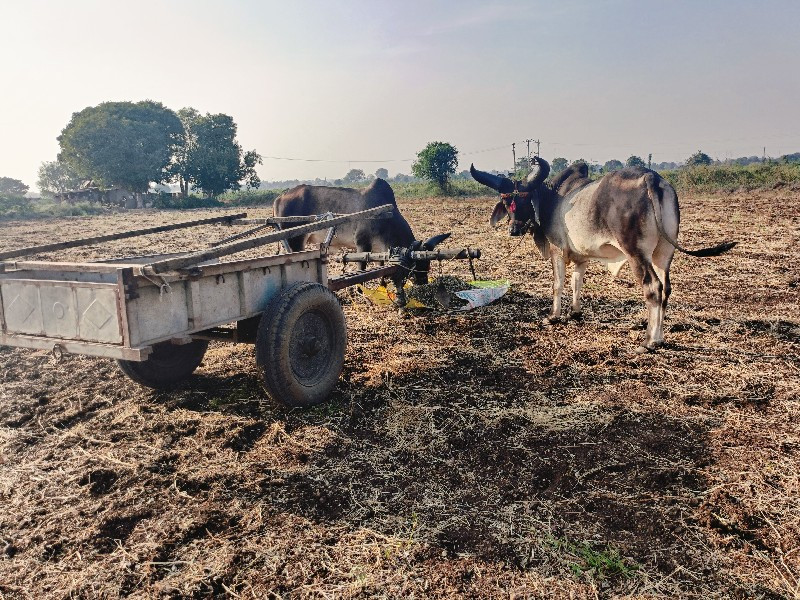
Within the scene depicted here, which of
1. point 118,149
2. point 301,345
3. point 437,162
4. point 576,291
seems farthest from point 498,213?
point 118,149

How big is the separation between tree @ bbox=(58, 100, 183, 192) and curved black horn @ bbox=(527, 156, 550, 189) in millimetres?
51441

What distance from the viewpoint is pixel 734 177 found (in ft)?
A: 92.9

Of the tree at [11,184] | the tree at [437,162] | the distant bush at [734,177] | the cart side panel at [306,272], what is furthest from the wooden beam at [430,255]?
the tree at [11,184]

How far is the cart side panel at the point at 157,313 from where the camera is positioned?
3488 mm

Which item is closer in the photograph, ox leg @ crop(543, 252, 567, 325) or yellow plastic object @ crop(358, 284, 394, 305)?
ox leg @ crop(543, 252, 567, 325)

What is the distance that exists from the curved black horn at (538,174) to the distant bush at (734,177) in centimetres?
2219

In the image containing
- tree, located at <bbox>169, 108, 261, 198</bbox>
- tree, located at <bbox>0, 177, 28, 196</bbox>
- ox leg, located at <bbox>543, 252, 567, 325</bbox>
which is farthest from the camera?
tree, located at <bbox>0, 177, 28, 196</bbox>

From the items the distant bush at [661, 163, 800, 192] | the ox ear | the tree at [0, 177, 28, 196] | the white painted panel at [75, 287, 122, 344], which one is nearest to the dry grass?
the white painted panel at [75, 287, 122, 344]

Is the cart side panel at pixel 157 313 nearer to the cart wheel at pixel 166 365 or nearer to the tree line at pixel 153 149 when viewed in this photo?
the cart wheel at pixel 166 365

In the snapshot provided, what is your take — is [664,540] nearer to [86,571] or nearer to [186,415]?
[86,571]

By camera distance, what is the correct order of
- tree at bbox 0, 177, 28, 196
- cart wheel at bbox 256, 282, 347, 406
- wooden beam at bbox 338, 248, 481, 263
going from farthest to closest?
tree at bbox 0, 177, 28, 196 → wooden beam at bbox 338, 248, 481, 263 → cart wheel at bbox 256, 282, 347, 406

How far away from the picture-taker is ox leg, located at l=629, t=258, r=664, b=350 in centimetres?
608

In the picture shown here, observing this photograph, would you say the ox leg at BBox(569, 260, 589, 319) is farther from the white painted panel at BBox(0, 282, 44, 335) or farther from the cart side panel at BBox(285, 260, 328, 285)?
the white painted panel at BBox(0, 282, 44, 335)

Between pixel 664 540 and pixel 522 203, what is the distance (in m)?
5.31
